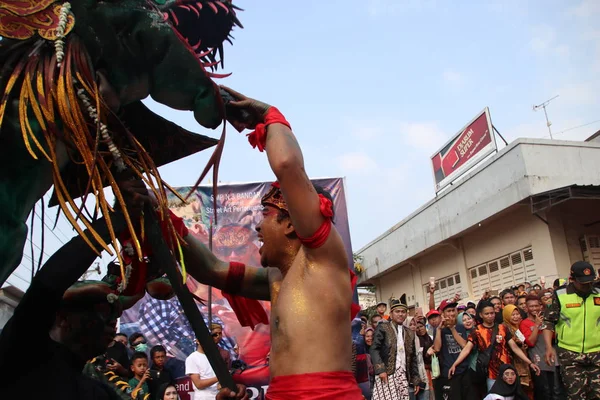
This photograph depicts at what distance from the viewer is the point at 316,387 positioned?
1.97 meters

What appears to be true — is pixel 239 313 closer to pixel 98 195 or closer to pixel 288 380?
pixel 288 380

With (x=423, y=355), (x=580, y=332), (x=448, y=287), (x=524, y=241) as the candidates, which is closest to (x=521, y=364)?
(x=580, y=332)

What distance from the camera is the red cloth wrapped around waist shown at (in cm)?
195

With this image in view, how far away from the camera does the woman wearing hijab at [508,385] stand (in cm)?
619

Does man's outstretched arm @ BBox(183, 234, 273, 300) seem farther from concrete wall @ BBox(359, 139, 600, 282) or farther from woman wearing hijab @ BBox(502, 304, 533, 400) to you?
concrete wall @ BBox(359, 139, 600, 282)

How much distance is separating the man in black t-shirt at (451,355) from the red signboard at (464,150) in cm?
840

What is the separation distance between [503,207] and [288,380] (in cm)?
1249

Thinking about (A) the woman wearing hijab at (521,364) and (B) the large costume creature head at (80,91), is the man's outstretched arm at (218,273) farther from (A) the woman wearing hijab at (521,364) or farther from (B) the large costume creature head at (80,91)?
(A) the woman wearing hijab at (521,364)

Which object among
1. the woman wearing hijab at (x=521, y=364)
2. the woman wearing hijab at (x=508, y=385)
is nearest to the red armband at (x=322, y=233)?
the woman wearing hijab at (x=508, y=385)

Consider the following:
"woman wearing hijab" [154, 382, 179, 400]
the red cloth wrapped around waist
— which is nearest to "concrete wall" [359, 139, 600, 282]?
"woman wearing hijab" [154, 382, 179, 400]

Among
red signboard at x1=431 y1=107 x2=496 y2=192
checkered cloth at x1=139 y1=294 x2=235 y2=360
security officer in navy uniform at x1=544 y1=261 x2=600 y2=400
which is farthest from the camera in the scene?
red signboard at x1=431 y1=107 x2=496 y2=192

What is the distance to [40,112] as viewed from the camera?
66.0 inches

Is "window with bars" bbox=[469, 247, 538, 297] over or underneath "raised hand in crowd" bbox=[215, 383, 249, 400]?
over

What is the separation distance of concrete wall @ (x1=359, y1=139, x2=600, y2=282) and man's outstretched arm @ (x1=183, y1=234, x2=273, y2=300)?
11289mm
